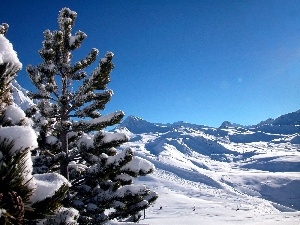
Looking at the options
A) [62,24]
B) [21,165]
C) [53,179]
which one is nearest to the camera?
[21,165]

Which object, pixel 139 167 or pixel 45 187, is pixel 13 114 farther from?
pixel 139 167

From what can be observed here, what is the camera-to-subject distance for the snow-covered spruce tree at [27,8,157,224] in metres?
9.45

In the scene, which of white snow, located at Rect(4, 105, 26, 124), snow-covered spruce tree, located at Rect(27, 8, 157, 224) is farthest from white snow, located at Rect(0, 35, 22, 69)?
snow-covered spruce tree, located at Rect(27, 8, 157, 224)

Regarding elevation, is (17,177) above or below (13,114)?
below

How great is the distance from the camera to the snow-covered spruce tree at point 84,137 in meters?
9.45

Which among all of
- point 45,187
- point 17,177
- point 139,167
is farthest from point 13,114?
point 139,167

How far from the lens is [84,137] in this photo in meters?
10.0

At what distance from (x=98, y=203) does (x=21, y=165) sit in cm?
832

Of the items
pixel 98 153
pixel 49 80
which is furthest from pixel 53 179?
pixel 49 80

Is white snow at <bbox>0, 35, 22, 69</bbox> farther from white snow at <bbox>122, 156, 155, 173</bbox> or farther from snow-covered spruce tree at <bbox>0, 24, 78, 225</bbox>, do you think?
white snow at <bbox>122, 156, 155, 173</bbox>

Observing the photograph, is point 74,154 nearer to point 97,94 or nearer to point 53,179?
point 97,94

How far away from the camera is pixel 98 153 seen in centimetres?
974

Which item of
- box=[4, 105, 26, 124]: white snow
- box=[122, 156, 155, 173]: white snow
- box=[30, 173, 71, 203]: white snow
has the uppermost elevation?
box=[122, 156, 155, 173]: white snow

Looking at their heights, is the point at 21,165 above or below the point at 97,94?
below
